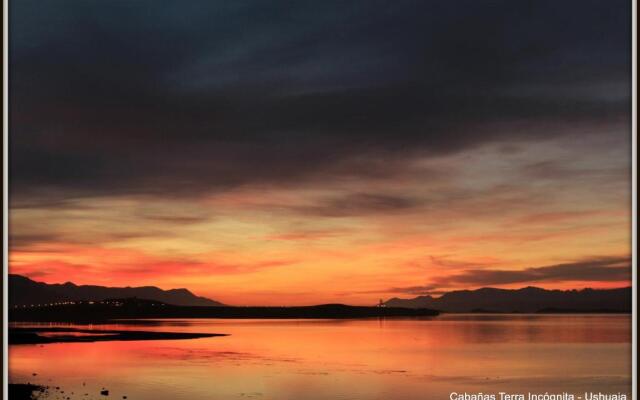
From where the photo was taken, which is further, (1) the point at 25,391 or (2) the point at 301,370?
(2) the point at 301,370

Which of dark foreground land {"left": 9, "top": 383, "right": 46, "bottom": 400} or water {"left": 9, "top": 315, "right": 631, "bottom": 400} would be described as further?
water {"left": 9, "top": 315, "right": 631, "bottom": 400}

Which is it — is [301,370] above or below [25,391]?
below

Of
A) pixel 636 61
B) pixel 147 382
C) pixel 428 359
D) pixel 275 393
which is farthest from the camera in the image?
pixel 428 359

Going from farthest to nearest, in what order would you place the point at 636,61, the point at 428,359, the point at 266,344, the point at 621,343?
the point at 621,343
the point at 266,344
the point at 428,359
the point at 636,61

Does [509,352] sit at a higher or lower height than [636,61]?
lower

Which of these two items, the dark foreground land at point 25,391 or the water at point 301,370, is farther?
the water at point 301,370

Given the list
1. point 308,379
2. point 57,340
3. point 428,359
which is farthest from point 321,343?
point 308,379

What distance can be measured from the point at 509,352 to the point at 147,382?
74.2 feet

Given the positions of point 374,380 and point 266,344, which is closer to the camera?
point 374,380

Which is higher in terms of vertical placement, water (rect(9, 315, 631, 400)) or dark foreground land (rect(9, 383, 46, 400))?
dark foreground land (rect(9, 383, 46, 400))

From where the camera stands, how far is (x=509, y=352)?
3881 cm

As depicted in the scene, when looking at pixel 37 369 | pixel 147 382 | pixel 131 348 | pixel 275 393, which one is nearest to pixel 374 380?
pixel 275 393

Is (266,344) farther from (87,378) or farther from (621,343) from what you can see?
(621,343)

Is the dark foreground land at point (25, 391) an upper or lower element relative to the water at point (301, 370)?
upper
